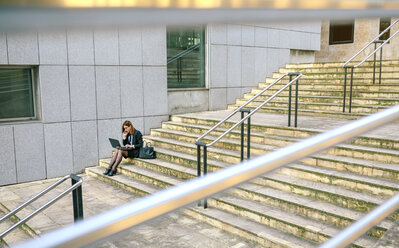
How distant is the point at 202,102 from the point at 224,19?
9.52 metres

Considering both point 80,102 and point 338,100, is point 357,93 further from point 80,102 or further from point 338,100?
A: point 80,102

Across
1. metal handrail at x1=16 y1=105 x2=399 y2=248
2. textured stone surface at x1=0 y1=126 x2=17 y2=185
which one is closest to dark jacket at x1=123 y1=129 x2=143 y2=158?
textured stone surface at x1=0 y1=126 x2=17 y2=185

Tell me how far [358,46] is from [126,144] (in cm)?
1133

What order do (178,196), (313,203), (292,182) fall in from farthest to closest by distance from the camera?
1. (292,182)
2. (313,203)
3. (178,196)

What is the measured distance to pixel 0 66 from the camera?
22.7 ft

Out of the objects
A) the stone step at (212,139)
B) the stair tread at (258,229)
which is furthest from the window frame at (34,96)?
the stair tread at (258,229)

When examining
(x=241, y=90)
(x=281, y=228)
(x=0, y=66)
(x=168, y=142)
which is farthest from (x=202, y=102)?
(x=281, y=228)

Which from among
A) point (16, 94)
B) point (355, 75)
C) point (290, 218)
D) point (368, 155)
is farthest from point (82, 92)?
point (355, 75)

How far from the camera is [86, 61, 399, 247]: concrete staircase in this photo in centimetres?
442

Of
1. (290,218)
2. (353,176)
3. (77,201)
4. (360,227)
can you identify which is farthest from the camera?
(353,176)

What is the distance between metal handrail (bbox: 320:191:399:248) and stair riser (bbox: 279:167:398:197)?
3884 millimetres

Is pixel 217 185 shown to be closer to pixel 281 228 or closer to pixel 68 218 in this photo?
pixel 281 228

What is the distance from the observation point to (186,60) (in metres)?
9.61

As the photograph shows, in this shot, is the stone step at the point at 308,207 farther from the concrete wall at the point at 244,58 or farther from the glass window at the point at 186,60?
the concrete wall at the point at 244,58
